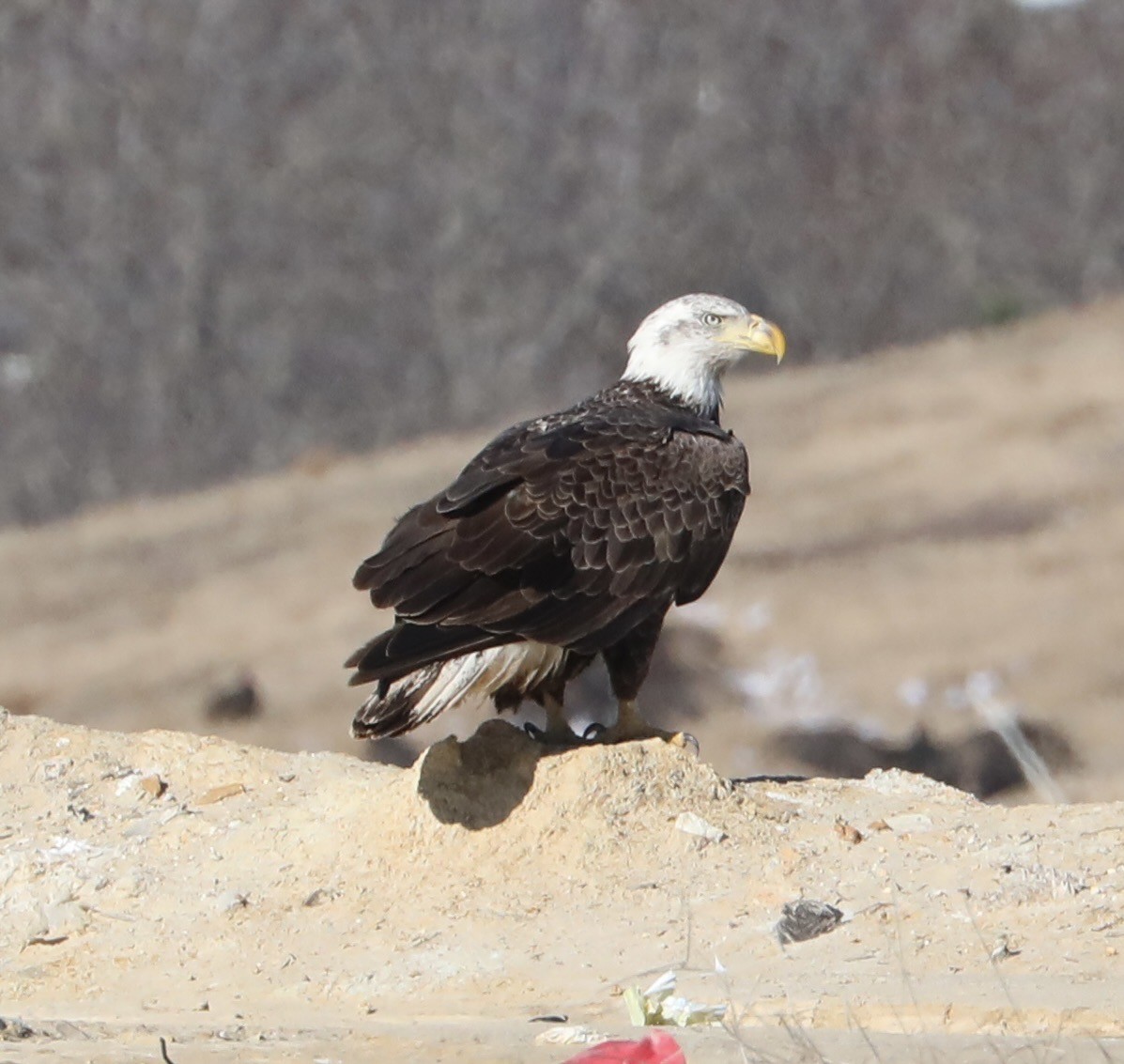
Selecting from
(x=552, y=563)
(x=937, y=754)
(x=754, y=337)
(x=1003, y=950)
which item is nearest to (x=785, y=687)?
(x=937, y=754)

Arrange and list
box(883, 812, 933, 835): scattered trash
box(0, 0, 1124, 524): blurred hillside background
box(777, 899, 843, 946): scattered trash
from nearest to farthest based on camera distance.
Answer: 1. box(777, 899, 843, 946): scattered trash
2. box(883, 812, 933, 835): scattered trash
3. box(0, 0, 1124, 524): blurred hillside background

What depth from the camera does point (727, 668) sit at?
77.6ft

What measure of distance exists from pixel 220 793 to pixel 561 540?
1.78 meters

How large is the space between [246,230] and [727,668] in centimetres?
1415

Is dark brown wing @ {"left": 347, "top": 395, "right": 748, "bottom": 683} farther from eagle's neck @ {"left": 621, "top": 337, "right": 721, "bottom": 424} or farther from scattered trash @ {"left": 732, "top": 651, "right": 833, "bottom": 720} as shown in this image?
scattered trash @ {"left": 732, "top": 651, "right": 833, "bottom": 720}

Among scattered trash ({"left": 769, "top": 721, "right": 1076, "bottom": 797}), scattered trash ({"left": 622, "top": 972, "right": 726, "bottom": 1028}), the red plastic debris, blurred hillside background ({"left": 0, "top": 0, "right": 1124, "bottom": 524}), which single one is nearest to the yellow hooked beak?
scattered trash ({"left": 622, "top": 972, "right": 726, "bottom": 1028})

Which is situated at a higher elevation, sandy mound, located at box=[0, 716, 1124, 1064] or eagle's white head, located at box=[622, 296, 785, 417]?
eagle's white head, located at box=[622, 296, 785, 417]

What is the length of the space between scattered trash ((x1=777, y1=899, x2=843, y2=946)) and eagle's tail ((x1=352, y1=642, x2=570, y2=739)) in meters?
1.18

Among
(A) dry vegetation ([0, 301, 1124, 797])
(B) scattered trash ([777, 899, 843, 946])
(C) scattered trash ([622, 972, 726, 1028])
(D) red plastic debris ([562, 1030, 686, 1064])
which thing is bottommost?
(D) red plastic debris ([562, 1030, 686, 1064])

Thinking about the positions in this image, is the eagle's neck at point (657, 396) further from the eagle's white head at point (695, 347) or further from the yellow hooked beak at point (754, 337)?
the yellow hooked beak at point (754, 337)

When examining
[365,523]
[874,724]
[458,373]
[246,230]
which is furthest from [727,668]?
[246,230]

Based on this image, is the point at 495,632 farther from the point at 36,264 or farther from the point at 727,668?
the point at 36,264

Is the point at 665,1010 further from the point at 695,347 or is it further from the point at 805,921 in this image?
the point at 695,347

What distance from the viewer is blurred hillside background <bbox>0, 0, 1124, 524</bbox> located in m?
32.7
